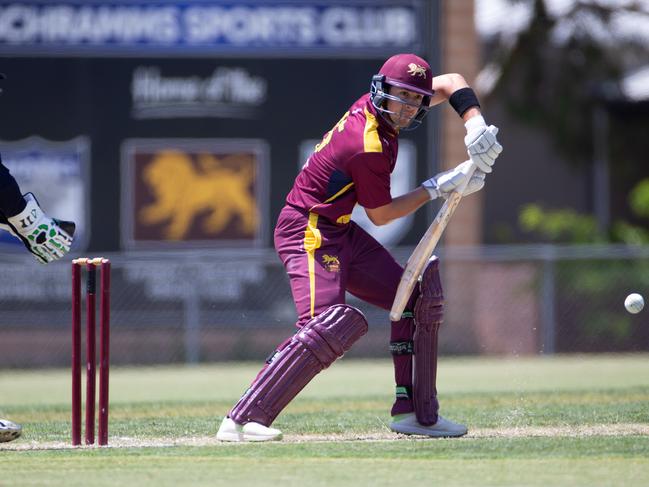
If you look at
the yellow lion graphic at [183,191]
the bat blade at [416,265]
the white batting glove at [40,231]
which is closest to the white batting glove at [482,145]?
the bat blade at [416,265]

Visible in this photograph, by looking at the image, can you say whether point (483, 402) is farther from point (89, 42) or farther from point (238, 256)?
point (89, 42)

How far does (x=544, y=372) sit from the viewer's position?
45.9 feet

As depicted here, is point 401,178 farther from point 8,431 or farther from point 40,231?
point 8,431

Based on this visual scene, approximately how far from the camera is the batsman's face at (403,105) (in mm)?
7379

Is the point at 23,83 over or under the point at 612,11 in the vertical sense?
under

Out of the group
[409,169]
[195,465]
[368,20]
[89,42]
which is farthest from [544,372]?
[195,465]

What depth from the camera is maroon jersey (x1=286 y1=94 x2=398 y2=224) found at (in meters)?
7.25

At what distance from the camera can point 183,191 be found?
16.0 meters

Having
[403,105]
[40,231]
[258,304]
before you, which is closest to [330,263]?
[403,105]

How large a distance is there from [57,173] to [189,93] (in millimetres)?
1923

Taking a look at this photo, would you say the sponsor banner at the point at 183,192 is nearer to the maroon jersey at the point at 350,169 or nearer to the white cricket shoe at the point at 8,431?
the maroon jersey at the point at 350,169

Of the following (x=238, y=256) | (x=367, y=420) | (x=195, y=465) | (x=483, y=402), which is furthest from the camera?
(x=238, y=256)

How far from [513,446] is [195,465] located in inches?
67.8

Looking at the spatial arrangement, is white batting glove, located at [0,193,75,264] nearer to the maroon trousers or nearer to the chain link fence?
the maroon trousers
